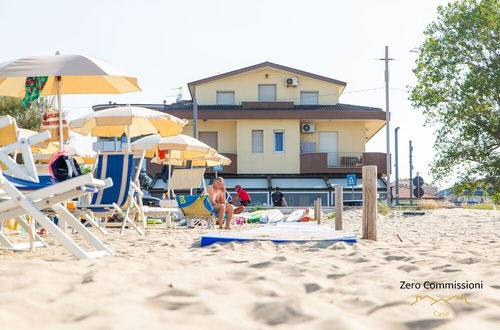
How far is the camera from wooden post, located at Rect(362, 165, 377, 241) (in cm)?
670

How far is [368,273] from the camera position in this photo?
3.54m

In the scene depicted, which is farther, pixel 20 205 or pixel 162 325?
pixel 20 205

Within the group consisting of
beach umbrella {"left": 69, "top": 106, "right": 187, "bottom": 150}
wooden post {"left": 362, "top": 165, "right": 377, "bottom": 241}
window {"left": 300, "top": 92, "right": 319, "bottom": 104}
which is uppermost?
window {"left": 300, "top": 92, "right": 319, "bottom": 104}

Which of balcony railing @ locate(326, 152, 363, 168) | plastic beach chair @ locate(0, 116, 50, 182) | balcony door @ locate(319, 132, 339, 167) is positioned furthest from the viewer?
balcony door @ locate(319, 132, 339, 167)

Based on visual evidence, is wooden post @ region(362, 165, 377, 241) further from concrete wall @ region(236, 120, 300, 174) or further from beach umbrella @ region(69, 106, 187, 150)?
concrete wall @ region(236, 120, 300, 174)

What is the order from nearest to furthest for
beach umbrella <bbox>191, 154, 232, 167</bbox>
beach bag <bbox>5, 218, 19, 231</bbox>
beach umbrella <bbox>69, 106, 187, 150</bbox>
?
1. beach bag <bbox>5, 218, 19, 231</bbox>
2. beach umbrella <bbox>69, 106, 187, 150</bbox>
3. beach umbrella <bbox>191, 154, 232, 167</bbox>

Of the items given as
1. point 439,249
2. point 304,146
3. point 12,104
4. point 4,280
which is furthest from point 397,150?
point 4,280

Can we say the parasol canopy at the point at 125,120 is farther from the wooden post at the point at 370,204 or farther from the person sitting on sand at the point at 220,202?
the wooden post at the point at 370,204

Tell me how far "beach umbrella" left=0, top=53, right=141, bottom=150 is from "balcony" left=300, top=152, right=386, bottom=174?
2240cm

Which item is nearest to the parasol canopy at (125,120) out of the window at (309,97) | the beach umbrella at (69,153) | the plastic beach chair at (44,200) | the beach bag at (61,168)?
the beach umbrella at (69,153)

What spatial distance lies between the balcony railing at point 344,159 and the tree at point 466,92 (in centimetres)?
852

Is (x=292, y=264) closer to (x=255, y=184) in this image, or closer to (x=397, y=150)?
(x=255, y=184)

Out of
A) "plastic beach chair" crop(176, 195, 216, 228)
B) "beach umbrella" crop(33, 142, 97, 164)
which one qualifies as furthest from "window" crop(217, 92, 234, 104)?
"plastic beach chair" crop(176, 195, 216, 228)

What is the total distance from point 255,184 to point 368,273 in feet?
83.2
